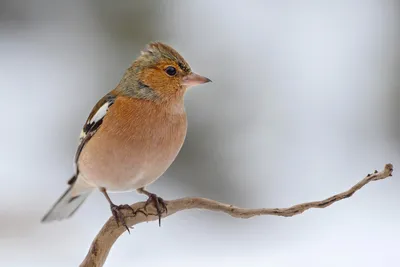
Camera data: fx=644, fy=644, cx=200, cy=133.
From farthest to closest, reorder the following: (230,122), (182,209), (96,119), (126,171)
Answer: (230,122), (96,119), (126,171), (182,209)

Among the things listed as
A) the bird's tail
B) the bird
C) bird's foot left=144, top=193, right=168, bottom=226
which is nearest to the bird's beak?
the bird

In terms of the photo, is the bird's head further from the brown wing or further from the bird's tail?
the bird's tail

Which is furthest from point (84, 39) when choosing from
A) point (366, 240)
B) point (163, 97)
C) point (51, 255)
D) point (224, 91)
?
point (163, 97)

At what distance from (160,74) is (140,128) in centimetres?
12

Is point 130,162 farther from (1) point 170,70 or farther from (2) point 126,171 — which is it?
(1) point 170,70

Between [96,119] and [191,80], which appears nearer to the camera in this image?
[191,80]

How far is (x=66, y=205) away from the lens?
1.47 m

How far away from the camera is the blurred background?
2959 millimetres

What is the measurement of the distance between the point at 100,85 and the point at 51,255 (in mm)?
1328

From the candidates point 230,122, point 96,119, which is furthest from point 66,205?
point 230,122

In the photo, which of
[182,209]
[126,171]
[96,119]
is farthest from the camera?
[96,119]

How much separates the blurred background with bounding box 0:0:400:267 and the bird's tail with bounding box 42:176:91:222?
1.16 meters

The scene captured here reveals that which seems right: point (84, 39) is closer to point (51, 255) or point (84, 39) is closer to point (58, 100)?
point (58, 100)

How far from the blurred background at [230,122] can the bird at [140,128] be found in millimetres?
1365
